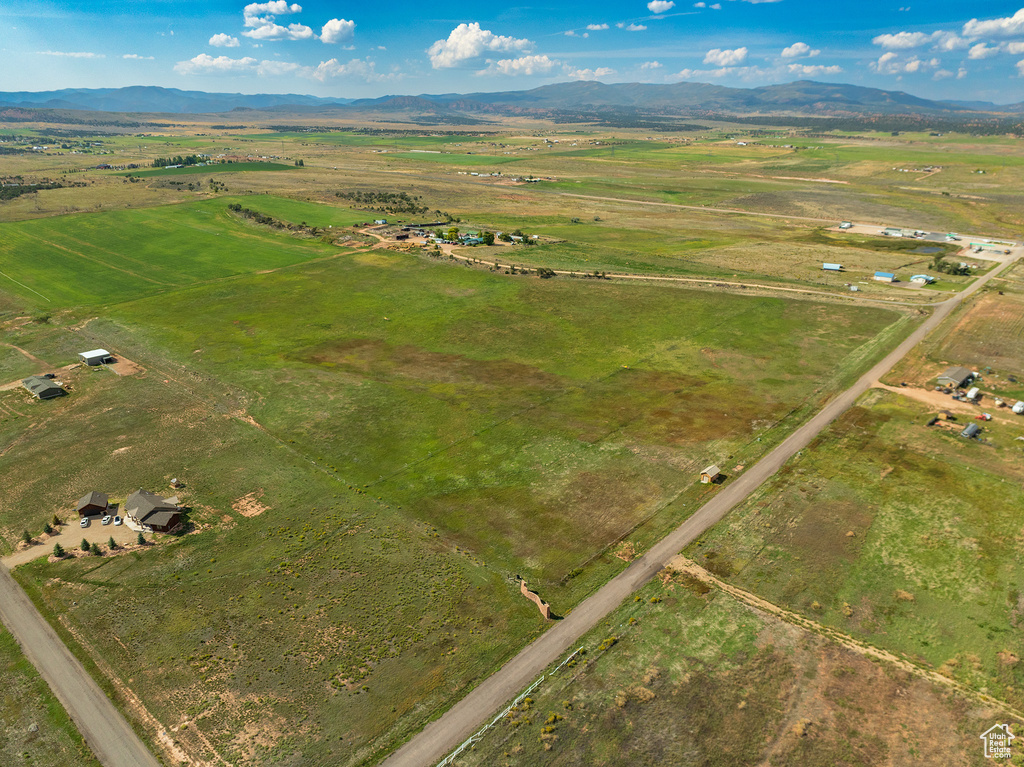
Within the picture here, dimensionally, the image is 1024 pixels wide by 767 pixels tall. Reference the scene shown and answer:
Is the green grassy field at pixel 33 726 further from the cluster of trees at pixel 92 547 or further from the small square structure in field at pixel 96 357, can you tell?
the small square structure in field at pixel 96 357

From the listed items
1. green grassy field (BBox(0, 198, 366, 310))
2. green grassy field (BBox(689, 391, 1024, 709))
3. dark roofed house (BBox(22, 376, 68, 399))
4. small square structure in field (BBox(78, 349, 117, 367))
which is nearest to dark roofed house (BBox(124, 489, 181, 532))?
dark roofed house (BBox(22, 376, 68, 399))

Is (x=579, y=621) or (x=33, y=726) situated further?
(x=579, y=621)

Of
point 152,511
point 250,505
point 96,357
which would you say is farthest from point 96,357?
point 250,505

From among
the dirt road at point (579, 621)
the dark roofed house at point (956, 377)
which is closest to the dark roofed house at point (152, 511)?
the dirt road at point (579, 621)

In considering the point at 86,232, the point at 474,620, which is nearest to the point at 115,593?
the point at 474,620

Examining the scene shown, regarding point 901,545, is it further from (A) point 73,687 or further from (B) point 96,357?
(B) point 96,357

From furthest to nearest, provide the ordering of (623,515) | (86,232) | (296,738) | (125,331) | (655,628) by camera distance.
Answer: (86,232)
(125,331)
(623,515)
(655,628)
(296,738)

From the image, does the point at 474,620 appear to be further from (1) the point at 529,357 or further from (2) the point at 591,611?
(1) the point at 529,357
